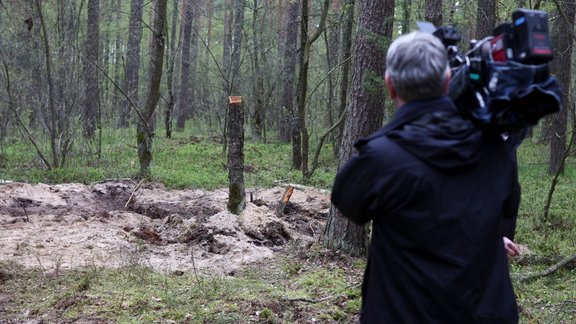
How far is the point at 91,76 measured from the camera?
14016 millimetres

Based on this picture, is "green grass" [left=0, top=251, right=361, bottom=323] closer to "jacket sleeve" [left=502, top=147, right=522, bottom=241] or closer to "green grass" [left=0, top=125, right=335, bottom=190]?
"jacket sleeve" [left=502, top=147, right=522, bottom=241]

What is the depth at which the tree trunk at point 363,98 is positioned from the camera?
6.65 m

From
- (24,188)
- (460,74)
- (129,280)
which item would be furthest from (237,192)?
(460,74)

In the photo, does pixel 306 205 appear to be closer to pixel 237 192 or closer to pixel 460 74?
pixel 237 192

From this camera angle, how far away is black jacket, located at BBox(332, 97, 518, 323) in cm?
211

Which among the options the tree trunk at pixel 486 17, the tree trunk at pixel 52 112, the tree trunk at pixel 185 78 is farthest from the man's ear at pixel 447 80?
the tree trunk at pixel 185 78

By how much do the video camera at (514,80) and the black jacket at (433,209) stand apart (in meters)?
0.08

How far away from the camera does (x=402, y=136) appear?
2.14 meters

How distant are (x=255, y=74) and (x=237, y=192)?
12.8 m

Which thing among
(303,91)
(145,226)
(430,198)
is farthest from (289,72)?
(430,198)

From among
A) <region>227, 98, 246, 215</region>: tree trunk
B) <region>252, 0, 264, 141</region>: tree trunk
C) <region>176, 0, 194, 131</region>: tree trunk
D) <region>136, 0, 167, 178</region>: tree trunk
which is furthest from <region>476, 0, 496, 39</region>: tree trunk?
<region>176, 0, 194, 131</region>: tree trunk

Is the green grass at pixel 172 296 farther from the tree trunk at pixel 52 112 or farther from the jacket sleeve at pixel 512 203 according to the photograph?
the tree trunk at pixel 52 112

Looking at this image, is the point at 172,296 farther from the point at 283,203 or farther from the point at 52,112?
the point at 52,112

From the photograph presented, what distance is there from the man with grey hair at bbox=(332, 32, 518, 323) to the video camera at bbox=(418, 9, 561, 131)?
0.08 m
